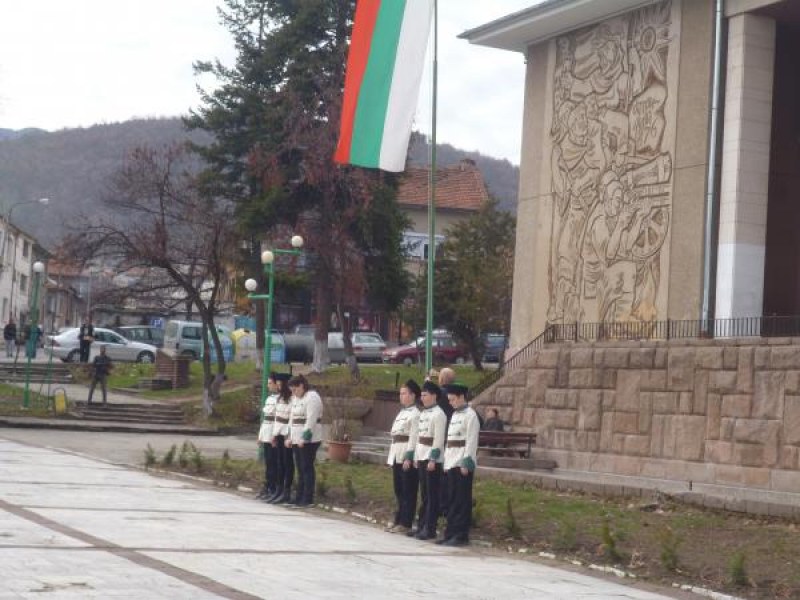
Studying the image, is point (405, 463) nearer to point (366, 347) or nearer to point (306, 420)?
point (306, 420)

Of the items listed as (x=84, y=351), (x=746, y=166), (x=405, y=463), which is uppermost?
(x=746, y=166)

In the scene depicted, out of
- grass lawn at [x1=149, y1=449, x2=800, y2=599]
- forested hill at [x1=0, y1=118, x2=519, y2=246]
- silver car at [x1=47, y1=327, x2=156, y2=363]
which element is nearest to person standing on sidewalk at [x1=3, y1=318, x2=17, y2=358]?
silver car at [x1=47, y1=327, x2=156, y2=363]

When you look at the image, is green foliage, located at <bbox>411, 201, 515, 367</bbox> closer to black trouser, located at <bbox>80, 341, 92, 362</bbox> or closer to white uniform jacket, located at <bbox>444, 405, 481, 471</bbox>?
black trouser, located at <bbox>80, 341, 92, 362</bbox>

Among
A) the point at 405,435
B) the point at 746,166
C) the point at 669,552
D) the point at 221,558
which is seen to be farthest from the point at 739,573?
the point at 746,166

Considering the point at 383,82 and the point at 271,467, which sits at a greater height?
the point at 383,82

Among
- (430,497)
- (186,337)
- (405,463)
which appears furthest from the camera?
(186,337)

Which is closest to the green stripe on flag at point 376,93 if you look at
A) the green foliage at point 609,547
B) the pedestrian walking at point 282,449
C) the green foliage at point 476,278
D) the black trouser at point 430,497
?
the pedestrian walking at point 282,449

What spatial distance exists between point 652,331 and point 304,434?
9.70m

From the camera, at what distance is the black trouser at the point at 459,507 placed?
631 inches

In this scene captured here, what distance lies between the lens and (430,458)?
16.5 meters

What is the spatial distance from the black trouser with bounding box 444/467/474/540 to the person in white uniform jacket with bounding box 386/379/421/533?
0.98m

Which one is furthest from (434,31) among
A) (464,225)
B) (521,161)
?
(464,225)

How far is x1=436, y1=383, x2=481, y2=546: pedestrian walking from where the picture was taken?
52.5ft

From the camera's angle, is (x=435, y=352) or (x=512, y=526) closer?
(x=512, y=526)
